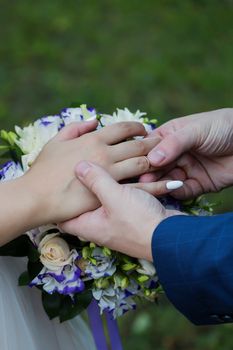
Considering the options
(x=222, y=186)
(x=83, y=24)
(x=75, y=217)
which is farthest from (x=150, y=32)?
(x=75, y=217)

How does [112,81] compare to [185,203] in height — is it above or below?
below

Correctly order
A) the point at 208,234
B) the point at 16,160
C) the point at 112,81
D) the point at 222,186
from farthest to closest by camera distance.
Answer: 1. the point at 112,81
2. the point at 222,186
3. the point at 16,160
4. the point at 208,234

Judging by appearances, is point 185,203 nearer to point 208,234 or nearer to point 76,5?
point 208,234

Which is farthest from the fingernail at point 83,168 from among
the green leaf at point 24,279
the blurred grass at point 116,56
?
the blurred grass at point 116,56

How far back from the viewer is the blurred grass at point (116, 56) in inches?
191

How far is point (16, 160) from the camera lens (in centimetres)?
215

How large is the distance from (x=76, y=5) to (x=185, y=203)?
3977 mm

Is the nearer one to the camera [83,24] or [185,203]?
[185,203]

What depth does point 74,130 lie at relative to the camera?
2113mm

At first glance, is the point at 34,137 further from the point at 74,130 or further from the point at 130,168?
the point at 130,168

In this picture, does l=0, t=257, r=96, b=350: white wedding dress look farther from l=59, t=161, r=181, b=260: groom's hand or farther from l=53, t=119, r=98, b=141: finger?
l=53, t=119, r=98, b=141: finger

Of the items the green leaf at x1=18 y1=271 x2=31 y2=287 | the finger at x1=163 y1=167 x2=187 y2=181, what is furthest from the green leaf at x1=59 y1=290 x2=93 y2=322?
the finger at x1=163 y1=167 x2=187 y2=181

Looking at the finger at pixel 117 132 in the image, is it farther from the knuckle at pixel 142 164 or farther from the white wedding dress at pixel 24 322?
the white wedding dress at pixel 24 322

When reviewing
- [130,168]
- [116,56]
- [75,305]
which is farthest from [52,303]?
[116,56]
